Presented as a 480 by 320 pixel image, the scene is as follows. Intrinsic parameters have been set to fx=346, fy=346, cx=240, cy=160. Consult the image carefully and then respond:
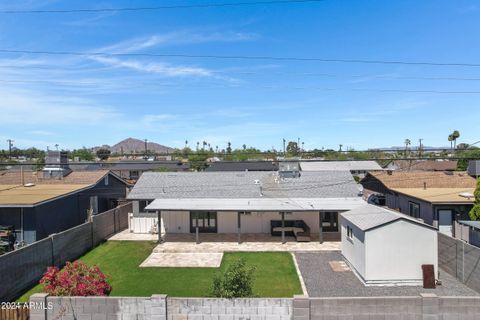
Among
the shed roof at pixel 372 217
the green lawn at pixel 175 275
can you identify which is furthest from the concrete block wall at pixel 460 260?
the green lawn at pixel 175 275

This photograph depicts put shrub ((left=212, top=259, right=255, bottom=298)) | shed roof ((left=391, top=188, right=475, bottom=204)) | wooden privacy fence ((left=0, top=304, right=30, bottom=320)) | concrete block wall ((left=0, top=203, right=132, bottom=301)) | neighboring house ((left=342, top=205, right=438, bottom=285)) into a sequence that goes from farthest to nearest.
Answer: shed roof ((left=391, top=188, right=475, bottom=204))
neighboring house ((left=342, top=205, right=438, bottom=285))
concrete block wall ((left=0, top=203, right=132, bottom=301))
shrub ((left=212, top=259, right=255, bottom=298))
wooden privacy fence ((left=0, top=304, right=30, bottom=320))

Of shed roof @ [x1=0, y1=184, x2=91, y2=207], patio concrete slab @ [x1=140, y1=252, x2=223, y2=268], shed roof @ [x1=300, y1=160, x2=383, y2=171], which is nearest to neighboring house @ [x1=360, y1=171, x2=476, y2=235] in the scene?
patio concrete slab @ [x1=140, y1=252, x2=223, y2=268]

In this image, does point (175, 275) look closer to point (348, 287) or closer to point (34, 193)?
point (348, 287)

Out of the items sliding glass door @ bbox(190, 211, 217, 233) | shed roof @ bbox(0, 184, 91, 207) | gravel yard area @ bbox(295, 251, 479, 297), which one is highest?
shed roof @ bbox(0, 184, 91, 207)

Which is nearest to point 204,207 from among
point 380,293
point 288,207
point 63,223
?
point 288,207

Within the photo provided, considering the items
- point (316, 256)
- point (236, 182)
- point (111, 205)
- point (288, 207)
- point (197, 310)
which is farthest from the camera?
point (111, 205)

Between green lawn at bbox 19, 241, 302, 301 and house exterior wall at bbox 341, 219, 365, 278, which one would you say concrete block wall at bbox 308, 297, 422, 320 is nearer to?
green lawn at bbox 19, 241, 302, 301

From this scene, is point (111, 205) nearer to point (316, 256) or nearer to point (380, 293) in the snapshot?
point (316, 256)
